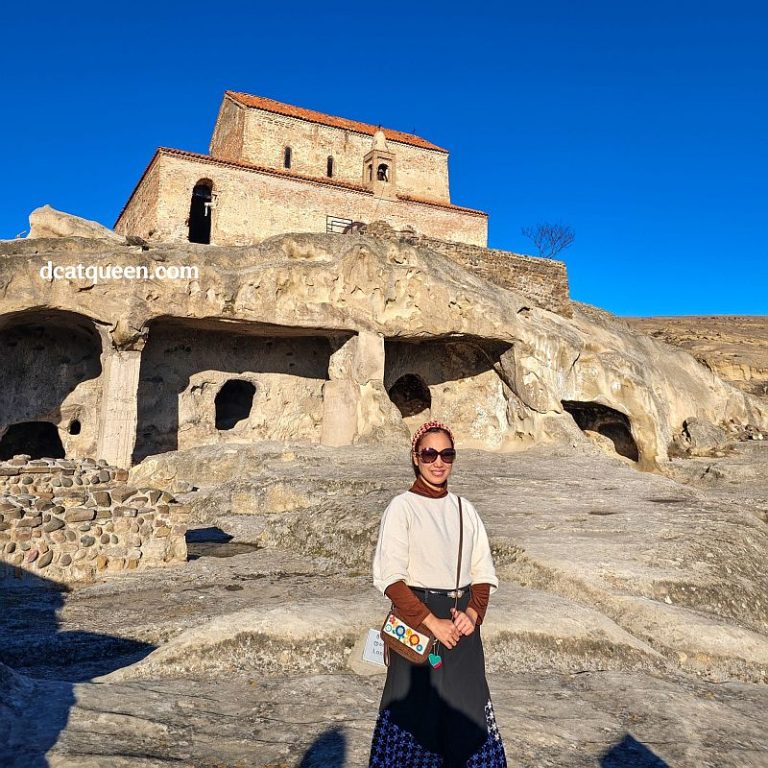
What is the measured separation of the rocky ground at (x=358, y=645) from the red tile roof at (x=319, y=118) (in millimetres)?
20614

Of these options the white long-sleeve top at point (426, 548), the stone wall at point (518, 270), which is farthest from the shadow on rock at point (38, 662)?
the stone wall at point (518, 270)

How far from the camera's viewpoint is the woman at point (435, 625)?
2373 millimetres

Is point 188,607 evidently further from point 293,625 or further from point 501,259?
point 501,259

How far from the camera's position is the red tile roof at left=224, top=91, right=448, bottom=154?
25.6m

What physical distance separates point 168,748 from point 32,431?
14820mm

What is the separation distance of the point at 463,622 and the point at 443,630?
87 millimetres

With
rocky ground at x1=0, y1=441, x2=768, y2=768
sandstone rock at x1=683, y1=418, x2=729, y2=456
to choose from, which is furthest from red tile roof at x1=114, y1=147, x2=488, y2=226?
rocky ground at x1=0, y1=441, x2=768, y2=768

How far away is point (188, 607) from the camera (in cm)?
560

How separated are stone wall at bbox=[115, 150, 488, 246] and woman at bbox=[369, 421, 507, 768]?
2058 centimetres

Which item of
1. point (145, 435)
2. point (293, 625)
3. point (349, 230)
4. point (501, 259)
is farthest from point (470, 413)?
point (293, 625)

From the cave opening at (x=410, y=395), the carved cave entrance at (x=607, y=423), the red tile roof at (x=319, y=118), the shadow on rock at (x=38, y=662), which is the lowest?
the shadow on rock at (x=38, y=662)

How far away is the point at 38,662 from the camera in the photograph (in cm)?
435

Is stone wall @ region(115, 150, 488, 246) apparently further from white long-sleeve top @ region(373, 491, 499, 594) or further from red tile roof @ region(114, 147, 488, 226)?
white long-sleeve top @ region(373, 491, 499, 594)

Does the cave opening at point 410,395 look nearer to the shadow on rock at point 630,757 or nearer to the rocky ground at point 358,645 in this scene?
the rocky ground at point 358,645
